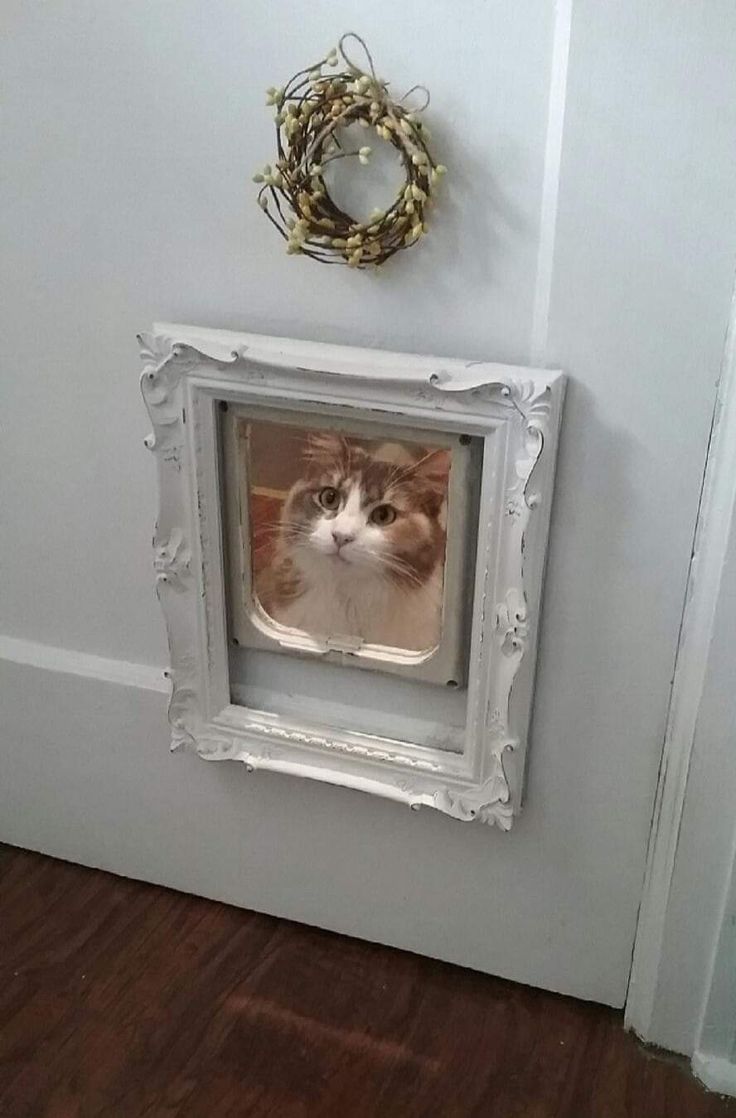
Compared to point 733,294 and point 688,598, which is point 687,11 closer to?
point 733,294

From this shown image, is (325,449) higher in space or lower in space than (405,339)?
lower

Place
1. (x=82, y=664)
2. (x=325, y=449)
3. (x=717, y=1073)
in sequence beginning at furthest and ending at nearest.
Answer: (x=82, y=664) → (x=717, y=1073) → (x=325, y=449)

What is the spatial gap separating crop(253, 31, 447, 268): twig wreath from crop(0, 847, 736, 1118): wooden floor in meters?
1.00

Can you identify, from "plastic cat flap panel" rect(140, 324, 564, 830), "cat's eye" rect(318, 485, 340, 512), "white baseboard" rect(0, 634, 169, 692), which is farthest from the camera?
"white baseboard" rect(0, 634, 169, 692)

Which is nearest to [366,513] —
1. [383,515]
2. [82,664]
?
[383,515]

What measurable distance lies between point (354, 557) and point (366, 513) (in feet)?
0.19

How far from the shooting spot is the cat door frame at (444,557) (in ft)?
4.12

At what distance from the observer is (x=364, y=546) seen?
133 centimetres

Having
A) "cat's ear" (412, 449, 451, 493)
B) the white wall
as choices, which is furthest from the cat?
the white wall

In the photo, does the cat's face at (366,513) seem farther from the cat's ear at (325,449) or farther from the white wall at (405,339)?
the white wall at (405,339)

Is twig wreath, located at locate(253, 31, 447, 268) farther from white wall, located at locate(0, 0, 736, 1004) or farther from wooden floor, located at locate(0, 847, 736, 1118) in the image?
wooden floor, located at locate(0, 847, 736, 1118)

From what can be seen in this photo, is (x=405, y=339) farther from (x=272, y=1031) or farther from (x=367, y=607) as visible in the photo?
(x=272, y=1031)

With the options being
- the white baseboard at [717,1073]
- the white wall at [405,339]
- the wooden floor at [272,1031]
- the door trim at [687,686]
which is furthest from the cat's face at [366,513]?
the white baseboard at [717,1073]

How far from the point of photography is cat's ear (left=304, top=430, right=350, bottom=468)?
129 centimetres
